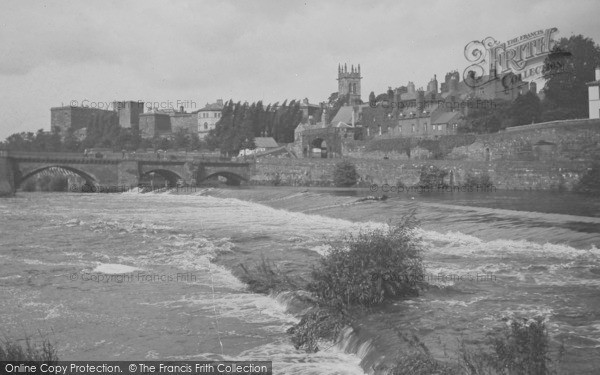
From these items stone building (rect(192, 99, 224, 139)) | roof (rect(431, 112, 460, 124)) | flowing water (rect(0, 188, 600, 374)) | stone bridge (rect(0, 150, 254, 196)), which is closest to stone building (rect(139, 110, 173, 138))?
stone building (rect(192, 99, 224, 139))

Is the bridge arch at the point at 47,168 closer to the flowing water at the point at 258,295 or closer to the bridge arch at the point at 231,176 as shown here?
the bridge arch at the point at 231,176

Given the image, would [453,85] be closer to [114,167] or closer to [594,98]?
[594,98]

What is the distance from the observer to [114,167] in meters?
85.6

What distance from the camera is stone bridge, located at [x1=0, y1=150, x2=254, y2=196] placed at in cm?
7788

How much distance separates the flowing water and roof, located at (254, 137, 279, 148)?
8592cm

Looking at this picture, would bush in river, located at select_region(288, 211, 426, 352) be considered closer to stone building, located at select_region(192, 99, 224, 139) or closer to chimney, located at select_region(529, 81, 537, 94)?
chimney, located at select_region(529, 81, 537, 94)

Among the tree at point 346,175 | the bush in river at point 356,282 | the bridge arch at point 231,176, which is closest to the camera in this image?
the bush in river at point 356,282

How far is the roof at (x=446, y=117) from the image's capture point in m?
80.7

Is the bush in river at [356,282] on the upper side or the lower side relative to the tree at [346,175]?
lower

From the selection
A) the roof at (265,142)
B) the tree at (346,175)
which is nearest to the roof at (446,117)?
the tree at (346,175)

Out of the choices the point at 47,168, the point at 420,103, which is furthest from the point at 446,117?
the point at 47,168

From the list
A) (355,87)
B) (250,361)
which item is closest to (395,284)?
(250,361)

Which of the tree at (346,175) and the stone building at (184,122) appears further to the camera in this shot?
the stone building at (184,122)

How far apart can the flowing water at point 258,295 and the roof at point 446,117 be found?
150 ft
